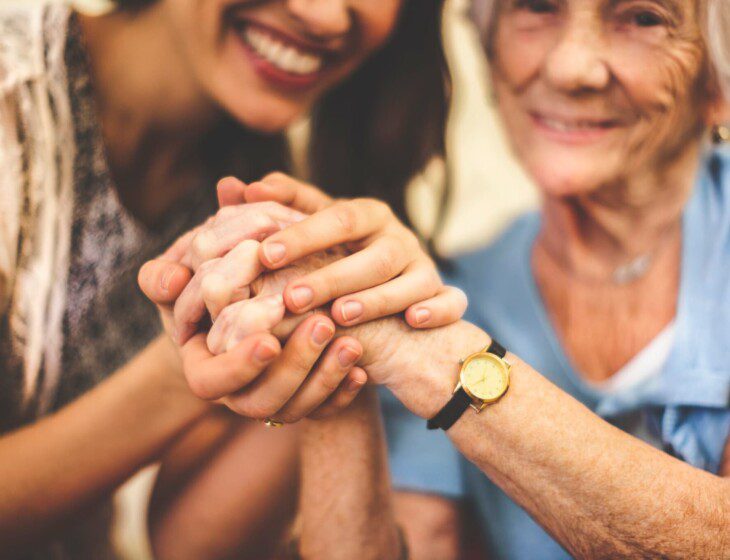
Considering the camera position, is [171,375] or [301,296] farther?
[171,375]

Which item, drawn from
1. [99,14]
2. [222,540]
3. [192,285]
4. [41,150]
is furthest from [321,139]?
[222,540]

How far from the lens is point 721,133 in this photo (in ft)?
3.25

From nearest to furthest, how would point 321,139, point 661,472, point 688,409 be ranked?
1. point 661,472
2. point 688,409
3. point 321,139

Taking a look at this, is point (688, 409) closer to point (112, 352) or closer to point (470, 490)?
Answer: point (470, 490)

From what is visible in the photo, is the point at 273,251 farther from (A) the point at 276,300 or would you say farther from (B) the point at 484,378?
(B) the point at 484,378

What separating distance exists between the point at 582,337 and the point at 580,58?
45cm

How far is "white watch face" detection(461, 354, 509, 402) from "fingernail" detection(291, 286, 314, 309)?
0.20 m

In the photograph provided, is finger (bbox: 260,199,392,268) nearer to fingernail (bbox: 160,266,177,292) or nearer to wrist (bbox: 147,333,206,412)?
fingernail (bbox: 160,266,177,292)

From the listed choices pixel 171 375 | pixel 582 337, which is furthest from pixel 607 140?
pixel 171 375

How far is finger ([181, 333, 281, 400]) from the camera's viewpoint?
Result: 63cm

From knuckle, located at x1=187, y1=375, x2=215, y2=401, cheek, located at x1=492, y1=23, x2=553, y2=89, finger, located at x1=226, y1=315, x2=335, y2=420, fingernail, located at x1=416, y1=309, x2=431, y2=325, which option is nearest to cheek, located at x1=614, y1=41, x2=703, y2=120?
cheek, located at x1=492, y1=23, x2=553, y2=89

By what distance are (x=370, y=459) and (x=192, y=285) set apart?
376mm

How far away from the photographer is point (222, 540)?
45.4 inches

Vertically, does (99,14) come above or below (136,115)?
above
